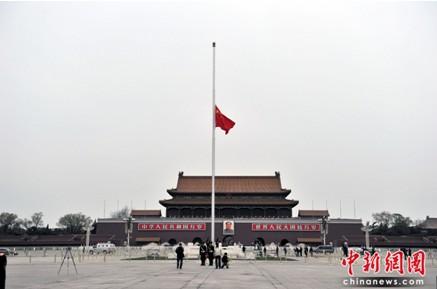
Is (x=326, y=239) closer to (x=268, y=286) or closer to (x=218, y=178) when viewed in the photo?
(x=218, y=178)

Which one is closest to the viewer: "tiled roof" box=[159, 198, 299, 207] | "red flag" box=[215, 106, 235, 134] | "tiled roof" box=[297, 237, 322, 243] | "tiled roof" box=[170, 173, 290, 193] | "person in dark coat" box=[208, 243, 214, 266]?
"person in dark coat" box=[208, 243, 214, 266]

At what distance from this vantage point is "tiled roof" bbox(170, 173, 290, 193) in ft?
206

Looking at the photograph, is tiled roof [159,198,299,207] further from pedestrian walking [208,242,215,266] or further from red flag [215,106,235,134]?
pedestrian walking [208,242,215,266]

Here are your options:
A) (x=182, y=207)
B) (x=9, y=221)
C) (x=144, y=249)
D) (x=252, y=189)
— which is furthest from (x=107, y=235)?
(x=9, y=221)

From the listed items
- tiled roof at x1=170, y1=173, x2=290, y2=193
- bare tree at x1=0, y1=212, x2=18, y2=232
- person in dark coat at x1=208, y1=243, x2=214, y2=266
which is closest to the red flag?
person in dark coat at x1=208, y1=243, x2=214, y2=266

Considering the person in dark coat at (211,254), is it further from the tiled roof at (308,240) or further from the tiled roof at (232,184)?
the tiled roof at (232,184)

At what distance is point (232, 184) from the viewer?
6431cm

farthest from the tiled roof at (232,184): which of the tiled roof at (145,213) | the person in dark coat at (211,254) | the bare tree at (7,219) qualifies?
the bare tree at (7,219)

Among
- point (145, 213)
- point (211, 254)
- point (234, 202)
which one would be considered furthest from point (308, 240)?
point (211, 254)

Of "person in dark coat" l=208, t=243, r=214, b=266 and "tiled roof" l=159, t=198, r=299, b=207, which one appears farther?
"tiled roof" l=159, t=198, r=299, b=207

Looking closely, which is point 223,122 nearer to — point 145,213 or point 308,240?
point 308,240

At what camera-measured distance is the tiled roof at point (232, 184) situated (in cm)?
6278

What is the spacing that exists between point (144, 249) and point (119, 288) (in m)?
35.3

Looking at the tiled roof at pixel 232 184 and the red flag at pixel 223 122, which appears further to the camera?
the tiled roof at pixel 232 184
